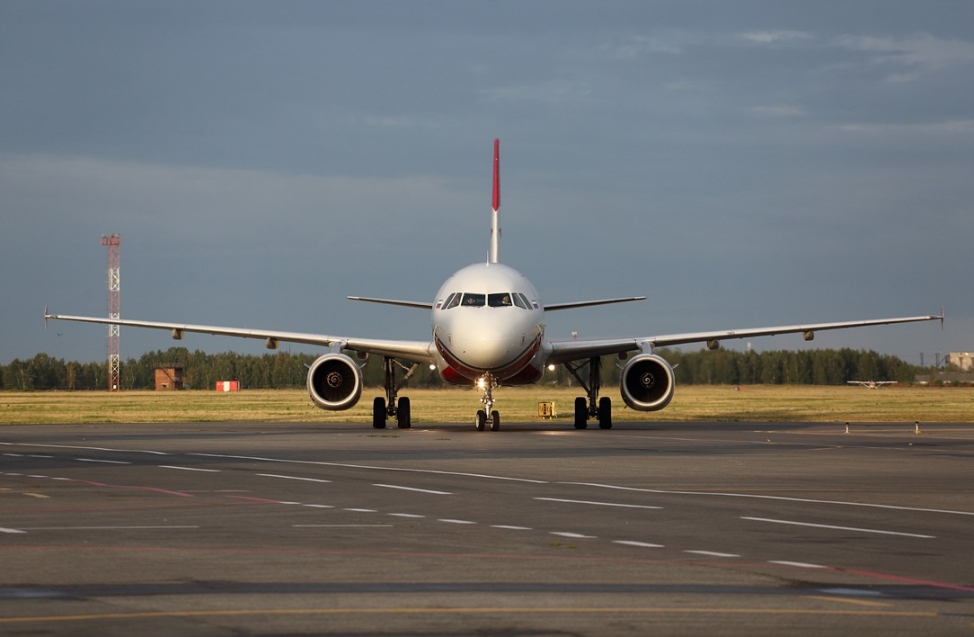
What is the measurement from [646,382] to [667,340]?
9.62 ft

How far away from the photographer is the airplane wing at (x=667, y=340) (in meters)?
39.9

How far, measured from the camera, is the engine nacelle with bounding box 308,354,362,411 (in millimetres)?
38531

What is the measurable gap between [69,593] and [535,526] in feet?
17.7

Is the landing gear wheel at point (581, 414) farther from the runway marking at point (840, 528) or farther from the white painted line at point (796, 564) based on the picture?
the white painted line at point (796, 564)

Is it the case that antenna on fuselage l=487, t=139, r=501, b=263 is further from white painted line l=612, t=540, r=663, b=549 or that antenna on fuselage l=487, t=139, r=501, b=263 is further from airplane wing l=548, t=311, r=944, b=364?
white painted line l=612, t=540, r=663, b=549

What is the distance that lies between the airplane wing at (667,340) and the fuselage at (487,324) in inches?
66.9

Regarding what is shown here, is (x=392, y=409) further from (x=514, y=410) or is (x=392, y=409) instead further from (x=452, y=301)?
(x=514, y=410)

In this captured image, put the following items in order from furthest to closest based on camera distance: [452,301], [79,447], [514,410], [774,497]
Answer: [514,410] → [452,301] → [79,447] → [774,497]

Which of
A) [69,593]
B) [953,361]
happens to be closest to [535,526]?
[69,593]

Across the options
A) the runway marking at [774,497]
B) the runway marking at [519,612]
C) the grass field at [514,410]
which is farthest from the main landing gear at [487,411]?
the runway marking at [519,612]

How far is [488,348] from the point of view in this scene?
116 feet

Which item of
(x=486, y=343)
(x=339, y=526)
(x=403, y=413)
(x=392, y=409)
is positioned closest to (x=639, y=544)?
(x=339, y=526)

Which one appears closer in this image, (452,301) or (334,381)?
(452,301)

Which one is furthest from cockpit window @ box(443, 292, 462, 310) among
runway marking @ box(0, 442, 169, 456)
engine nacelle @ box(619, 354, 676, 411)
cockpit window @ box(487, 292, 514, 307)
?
runway marking @ box(0, 442, 169, 456)
